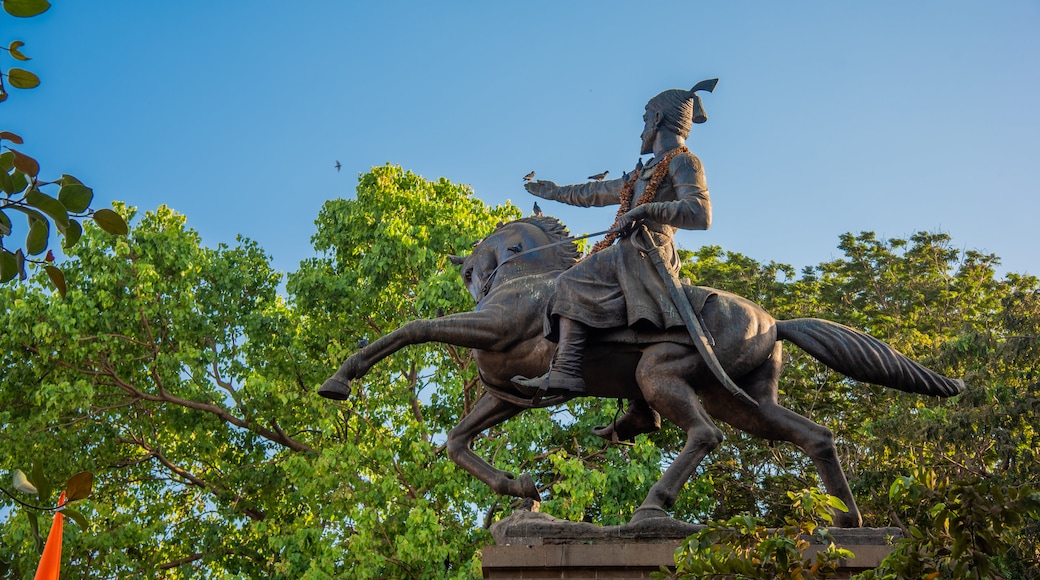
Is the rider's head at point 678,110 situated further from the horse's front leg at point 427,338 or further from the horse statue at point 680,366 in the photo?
the horse's front leg at point 427,338

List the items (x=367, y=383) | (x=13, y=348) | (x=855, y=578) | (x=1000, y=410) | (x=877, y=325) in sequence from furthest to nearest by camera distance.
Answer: (x=877, y=325) → (x=13, y=348) → (x=367, y=383) → (x=1000, y=410) → (x=855, y=578)

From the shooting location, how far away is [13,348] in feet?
55.3

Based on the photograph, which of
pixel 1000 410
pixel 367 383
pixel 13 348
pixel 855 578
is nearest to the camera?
pixel 855 578

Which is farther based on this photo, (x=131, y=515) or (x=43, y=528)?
(x=131, y=515)

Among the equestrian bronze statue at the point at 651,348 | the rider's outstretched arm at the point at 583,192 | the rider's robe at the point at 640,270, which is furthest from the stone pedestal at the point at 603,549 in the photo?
the rider's outstretched arm at the point at 583,192

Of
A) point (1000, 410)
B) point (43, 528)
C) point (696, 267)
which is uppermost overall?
point (696, 267)

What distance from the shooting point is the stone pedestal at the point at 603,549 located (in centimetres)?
629

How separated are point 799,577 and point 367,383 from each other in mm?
11760

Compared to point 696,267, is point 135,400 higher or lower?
lower

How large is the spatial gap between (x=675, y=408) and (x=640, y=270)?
0.92 meters

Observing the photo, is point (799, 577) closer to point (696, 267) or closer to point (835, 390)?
point (835, 390)

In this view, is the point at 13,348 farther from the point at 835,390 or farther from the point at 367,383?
the point at 835,390

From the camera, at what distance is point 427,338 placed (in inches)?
282

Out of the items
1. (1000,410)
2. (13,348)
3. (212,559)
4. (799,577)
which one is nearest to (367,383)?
Answer: (212,559)
